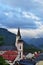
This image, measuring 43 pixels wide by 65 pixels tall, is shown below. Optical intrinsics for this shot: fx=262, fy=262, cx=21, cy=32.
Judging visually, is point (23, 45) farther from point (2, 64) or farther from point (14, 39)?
point (2, 64)

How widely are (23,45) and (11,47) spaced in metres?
0.58

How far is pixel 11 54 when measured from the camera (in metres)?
9.42

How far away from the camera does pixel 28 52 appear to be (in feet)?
32.7

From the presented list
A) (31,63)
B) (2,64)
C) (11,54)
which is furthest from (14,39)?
(2,64)

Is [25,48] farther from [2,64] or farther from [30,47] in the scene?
[2,64]

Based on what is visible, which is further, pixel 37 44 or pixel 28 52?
pixel 37 44

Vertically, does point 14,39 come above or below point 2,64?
above

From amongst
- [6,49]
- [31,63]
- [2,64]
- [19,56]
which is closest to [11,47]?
[6,49]

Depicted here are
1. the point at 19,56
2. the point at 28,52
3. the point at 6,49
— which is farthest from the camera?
the point at 6,49

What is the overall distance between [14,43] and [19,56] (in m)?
2.13

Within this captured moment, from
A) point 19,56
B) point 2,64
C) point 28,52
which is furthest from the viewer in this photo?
point 28,52

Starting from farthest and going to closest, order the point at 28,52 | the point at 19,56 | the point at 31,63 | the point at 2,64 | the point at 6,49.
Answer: the point at 6,49 → the point at 28,52 → the point at 19,56 → the point at 31,63 → the point at 2,64

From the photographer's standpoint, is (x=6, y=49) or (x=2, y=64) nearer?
(x=2, y=64)

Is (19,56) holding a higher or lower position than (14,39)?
lower
